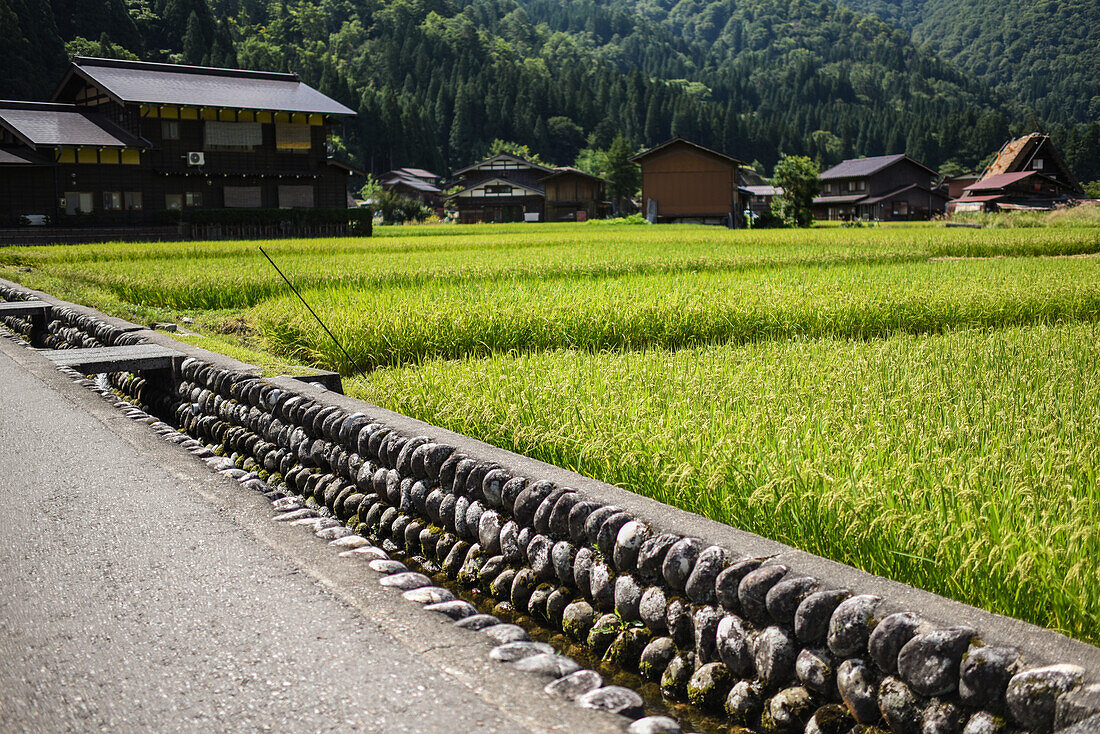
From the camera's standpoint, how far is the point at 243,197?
37.0 metres

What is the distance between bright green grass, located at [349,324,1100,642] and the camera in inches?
107

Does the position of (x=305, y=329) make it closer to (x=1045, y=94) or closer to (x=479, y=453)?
(x=479, y=453)

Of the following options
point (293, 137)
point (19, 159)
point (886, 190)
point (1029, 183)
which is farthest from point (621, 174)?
point (19, 159)

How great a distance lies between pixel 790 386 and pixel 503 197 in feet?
197

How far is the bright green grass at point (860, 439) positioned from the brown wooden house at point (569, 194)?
189ft

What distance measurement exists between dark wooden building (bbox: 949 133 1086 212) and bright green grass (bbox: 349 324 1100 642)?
5632 centimetres

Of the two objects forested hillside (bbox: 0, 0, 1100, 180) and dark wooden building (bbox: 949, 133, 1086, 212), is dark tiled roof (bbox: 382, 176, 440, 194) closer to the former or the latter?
forested hillside (bbox: 0, 0, 1100, 180)

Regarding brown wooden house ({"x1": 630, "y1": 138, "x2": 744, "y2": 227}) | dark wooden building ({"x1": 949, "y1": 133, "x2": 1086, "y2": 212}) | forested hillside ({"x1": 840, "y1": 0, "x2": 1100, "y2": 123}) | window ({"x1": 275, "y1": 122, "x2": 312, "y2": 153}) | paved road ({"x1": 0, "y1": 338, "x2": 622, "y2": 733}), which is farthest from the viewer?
forested hillside ({"x1": 840, "y1": 0, "x2": 1100, "y2": 123})

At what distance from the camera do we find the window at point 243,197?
3669 centimetres

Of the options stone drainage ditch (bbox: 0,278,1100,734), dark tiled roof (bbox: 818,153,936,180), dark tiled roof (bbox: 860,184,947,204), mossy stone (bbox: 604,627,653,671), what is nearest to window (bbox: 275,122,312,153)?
stone drainage ditch (bbox: 0,278,1100,734)

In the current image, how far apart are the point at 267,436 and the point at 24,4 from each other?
57494 mm

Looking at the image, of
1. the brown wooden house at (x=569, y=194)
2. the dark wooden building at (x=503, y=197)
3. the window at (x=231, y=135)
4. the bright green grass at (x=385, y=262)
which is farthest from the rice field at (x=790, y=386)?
the dark wooden building at (x=503, y=197)

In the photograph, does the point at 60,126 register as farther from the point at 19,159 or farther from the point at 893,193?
the point at 893,193

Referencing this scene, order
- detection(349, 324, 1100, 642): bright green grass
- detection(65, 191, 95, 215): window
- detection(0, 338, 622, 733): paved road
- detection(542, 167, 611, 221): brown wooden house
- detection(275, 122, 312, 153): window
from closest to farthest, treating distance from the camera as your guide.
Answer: detection(0, 338, 622, 733): paved road < detection(349, 324, 1100, 642): bright green grass < detection(65, 191, 95, 215): window < detection(275, 122, 312, 153): window < detection(542, 167, 611, 221): brown wooden house
